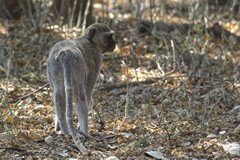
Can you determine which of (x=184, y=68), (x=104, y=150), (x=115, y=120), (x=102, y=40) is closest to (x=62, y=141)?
(x=104, y=150)

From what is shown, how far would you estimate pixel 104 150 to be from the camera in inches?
232

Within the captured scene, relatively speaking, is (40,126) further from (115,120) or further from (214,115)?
(214,115)

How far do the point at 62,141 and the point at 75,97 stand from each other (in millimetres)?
480

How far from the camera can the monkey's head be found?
22.9 feet

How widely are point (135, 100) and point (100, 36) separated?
1.25m

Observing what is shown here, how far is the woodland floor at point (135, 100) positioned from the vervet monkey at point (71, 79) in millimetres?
230

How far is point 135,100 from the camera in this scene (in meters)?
7.91

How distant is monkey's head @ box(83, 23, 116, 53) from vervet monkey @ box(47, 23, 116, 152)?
0.58 ft

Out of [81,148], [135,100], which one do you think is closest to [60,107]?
[81,148]

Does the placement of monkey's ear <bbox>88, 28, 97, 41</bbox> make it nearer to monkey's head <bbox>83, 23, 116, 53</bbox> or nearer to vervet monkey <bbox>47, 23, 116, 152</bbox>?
monkey's head <bbox>83, 23, 116, 53</bbox>

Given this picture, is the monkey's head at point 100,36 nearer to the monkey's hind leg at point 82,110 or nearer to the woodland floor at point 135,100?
the woodland floor at point 135,100

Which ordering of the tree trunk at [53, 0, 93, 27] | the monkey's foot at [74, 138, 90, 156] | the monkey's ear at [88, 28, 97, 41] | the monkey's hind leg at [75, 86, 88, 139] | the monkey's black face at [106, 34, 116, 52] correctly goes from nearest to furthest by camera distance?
the monkey's foot at [74, 138, 90, 156] < the monkey's hind leg at [75, 86, 88, 139] < the monkey's ear at [88, 28, 97, 41] < the monkey's black face at [106, 34, 116, 52] < the tree trunk at [53, 0, 93, 27]

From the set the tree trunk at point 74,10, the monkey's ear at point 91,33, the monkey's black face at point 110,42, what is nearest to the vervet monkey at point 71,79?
the monkey's ear at point 91,33

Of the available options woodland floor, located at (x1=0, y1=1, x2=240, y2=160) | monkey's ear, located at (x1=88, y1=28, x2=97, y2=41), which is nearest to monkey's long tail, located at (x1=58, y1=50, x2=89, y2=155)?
woodland floor, located at (x1=0, y1=1, x2=240, y2=160)
